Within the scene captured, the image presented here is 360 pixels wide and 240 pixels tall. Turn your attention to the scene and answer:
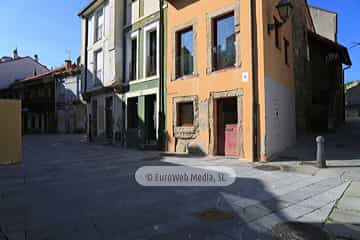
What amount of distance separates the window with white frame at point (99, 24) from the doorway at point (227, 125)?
10.7 meters

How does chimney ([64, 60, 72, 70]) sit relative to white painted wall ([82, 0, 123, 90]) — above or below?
above

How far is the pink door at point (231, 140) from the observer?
8930 millimetres

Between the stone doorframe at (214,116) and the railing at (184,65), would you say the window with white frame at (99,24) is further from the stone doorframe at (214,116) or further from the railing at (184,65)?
the stone doorframe at (214,116)

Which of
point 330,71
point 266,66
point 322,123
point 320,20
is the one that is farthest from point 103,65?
point 320,20

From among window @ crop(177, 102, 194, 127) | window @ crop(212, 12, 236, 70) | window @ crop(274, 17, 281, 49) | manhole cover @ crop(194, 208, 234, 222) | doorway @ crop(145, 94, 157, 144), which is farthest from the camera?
doorway @ crop(145, 94, 157, 144)

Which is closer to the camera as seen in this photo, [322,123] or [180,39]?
[180,39]

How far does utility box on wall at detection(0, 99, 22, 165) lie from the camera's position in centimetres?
838

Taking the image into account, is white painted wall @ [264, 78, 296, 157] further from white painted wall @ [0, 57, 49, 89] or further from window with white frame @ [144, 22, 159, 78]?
white painted wall @ [0, 57, 49, 89]

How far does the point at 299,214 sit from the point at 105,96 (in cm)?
1408

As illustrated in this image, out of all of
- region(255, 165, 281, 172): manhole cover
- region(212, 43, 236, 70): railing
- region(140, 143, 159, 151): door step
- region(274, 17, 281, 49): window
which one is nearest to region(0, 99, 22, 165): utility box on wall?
region(140, 143, 159, 151): door step

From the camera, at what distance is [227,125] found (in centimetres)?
924

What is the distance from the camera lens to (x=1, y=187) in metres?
5.45

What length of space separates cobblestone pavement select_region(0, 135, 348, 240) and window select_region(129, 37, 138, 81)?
8.40 meters

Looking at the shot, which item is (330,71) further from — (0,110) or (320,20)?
(0,110)
